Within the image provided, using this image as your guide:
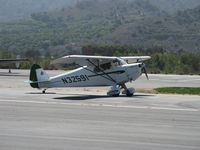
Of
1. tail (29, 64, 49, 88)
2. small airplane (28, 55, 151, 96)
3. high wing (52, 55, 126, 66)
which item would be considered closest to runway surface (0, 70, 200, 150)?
small airplane (28, 55, 151, 96)

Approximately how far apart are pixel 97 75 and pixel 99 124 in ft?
32.0

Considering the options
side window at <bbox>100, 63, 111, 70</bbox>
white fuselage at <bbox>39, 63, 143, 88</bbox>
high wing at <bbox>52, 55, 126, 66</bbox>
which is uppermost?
high wing at <bbox>52, 55, 126, 66</bbox>

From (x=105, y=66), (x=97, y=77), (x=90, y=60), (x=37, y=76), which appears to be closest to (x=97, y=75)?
(x=97, y=77)

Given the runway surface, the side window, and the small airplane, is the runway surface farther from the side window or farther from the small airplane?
the side window

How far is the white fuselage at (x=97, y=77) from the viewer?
2405 cm

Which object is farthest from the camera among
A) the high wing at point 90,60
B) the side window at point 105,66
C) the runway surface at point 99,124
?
the side window at point 105,66

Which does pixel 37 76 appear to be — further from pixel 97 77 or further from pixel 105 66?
pixel 105 66

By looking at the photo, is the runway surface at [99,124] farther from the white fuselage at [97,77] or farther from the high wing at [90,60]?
the high wing at [90,60]

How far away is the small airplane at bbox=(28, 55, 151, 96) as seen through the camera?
78.9 ft

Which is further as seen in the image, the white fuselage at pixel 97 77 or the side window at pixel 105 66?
the side window at pixel 105 66

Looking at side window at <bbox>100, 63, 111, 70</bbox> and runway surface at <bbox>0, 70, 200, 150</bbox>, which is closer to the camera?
runway surface at <bbox>0, 70, 200, 150</bbox>

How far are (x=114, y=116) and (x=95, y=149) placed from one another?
17.4 feet

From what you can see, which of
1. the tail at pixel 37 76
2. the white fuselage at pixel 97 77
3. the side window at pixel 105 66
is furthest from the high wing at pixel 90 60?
the tail at pixel 37 76

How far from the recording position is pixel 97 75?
79.9ft
